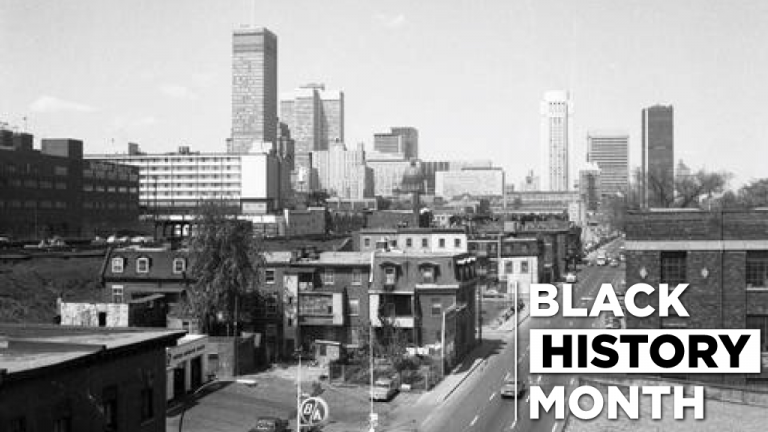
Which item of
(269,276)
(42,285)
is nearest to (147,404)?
(269,276)

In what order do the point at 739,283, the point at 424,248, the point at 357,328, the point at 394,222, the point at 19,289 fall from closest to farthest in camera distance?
the point at 739,283 → the point at 357,328 → the point at 19,289 → the point at 424,248 → the point at 394,222

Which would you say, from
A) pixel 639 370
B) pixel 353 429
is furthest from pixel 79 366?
pixel 353 429

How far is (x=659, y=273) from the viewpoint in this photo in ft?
107

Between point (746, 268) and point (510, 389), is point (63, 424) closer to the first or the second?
point (746, 268)

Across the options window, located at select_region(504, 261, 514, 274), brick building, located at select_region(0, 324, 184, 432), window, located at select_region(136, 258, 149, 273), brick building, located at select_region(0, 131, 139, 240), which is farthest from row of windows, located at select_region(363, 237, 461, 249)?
brick building, located at select_region(0, 324, 184, 432)

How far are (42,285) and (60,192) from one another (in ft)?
290

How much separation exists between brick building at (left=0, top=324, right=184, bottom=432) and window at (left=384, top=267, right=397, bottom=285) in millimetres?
39362

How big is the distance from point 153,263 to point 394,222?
7581 cm

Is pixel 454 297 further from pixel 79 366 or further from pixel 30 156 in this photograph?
pixel 30 156

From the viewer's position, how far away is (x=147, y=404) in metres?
32.0

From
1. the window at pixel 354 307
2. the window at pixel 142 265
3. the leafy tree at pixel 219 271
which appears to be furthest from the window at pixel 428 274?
the window at pixel 142 265

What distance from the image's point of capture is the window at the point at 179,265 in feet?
246

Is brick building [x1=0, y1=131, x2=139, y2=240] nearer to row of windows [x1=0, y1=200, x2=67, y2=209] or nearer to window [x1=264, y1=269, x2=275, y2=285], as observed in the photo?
row of windows [x1=0, y1=200, x2=67, y2=209]

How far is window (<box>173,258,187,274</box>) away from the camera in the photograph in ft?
246
